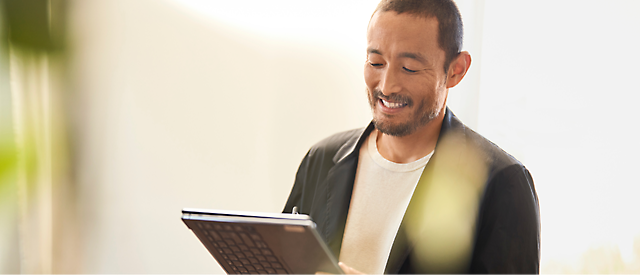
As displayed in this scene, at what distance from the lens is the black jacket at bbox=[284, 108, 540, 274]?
0.84m

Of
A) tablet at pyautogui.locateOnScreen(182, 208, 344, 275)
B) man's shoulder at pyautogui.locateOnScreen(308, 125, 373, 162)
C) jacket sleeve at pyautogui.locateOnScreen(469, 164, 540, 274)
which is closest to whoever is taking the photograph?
tablet at pyautogui.locateOnScreen(182, 208, 344, 275)

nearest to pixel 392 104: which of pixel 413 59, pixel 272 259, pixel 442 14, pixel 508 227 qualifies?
pixel 413 59

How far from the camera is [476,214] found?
90cm

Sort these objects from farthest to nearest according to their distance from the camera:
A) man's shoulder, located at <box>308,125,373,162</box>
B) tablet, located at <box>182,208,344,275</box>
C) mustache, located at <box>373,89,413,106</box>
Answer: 1. man's shoulder, located at <box>308,125,373,162</box>
2. mustache, located at <box>373,89,413,106</box>
3. tablet, located at <box>182,208,344,275</box>

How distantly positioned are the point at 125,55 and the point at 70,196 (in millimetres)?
1028

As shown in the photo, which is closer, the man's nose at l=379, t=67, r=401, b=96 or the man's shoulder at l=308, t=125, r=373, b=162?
the man's nose at l=379, t=67, r=401, b=96

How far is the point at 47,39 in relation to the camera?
48cm

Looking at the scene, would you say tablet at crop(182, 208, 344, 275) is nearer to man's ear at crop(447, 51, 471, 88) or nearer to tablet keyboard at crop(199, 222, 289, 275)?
tablet keyboard at crop(199, 222, 289, 275)

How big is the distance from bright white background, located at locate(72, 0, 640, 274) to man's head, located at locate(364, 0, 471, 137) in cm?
48

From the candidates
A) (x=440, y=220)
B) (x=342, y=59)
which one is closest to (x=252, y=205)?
(x=342, y=59)

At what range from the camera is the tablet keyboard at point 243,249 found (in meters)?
0.68

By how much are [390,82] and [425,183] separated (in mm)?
245

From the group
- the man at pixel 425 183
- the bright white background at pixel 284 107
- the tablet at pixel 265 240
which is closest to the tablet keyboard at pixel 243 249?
the tablet at pixel 265 240

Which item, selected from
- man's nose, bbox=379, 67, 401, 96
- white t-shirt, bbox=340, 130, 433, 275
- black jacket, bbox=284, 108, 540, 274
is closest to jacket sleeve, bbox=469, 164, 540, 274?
black jacket, bbox=284, 108, 540, 274
